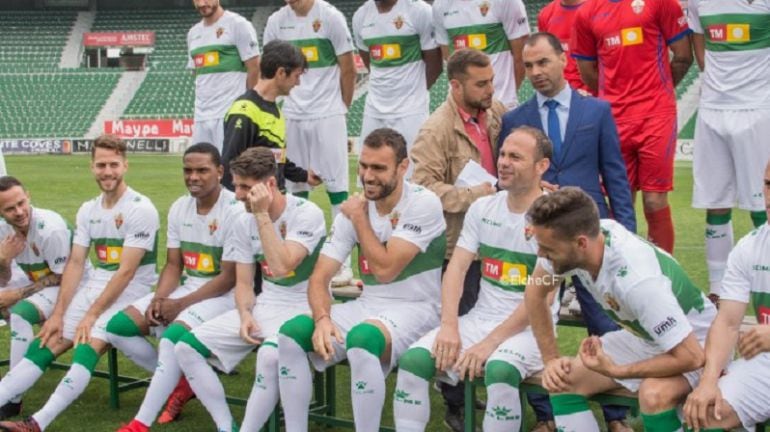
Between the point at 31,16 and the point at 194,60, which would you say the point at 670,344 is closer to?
the point at 194,60

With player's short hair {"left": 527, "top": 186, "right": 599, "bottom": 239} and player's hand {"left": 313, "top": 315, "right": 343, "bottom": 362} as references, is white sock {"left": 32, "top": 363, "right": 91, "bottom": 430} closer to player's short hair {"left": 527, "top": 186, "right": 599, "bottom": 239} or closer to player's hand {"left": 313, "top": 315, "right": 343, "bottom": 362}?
player's hand {"left": 313, "top": 315, "right": 343, "bottom": 362}

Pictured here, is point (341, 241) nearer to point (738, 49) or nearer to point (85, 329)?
point (85, 329)

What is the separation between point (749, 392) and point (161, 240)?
9.37 meters

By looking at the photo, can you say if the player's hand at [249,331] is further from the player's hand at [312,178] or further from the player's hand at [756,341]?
the player's hand at [756,341]

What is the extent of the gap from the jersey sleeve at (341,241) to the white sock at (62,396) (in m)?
1.54

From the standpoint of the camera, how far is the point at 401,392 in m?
4.69

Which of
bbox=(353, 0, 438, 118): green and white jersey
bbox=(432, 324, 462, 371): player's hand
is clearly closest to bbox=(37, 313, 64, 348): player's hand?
bbox=(432, 324, 462, 371): player's hand

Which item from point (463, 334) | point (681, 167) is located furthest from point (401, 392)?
point (681, 167)

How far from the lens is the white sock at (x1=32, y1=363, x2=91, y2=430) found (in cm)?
556

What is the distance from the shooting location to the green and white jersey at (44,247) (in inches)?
254

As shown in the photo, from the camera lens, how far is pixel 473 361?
4652 millimetres

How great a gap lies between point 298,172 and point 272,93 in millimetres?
756

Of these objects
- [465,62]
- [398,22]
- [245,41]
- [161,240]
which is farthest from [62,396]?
[161,240]

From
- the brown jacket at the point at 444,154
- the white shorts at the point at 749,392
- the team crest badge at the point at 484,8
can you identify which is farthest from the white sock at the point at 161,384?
the team crest badge at the point at 484,8
